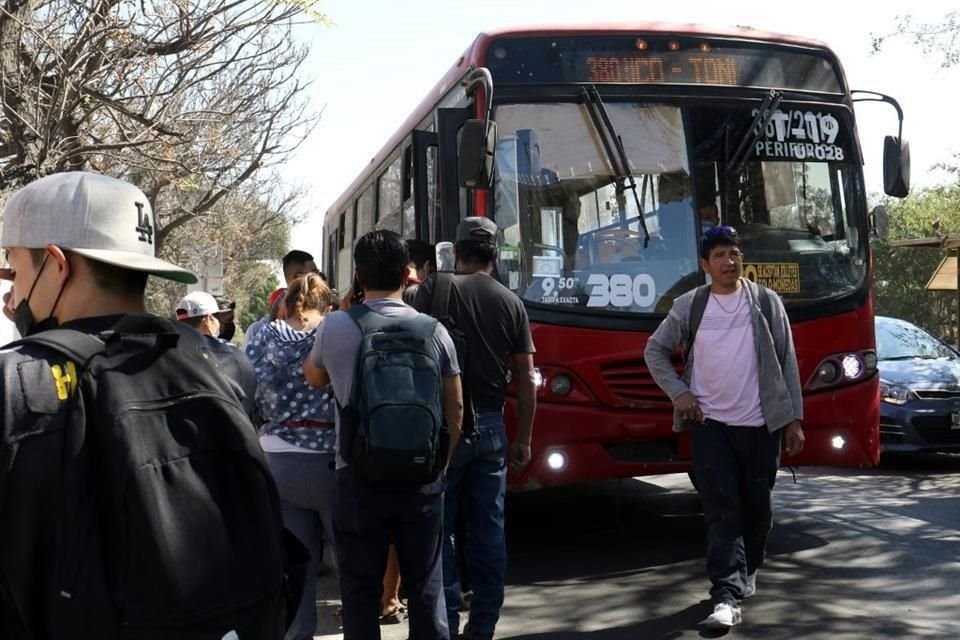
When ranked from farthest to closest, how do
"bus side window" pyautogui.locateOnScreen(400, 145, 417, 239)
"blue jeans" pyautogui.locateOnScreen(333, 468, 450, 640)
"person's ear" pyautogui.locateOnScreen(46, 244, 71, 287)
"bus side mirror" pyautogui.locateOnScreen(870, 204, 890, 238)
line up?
"bus side window" pyautogui.locateOnScreen(400, 145, 417, 239) < "bus side mirror" pyautogui.locateOnScreen(870, 204, 890, 238) < "blue jeans" pyautogui.locateOnScreen(333, 468, 450, 640) < "person's ear" pyautogui.locateOnScreen(46, 244, 71, 287)

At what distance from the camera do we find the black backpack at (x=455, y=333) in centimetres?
524

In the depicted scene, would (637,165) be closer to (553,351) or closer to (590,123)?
(590,123)

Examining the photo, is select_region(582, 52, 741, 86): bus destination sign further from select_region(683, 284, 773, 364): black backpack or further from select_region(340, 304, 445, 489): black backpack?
select_region(340, 304, 445, 489): black backpack

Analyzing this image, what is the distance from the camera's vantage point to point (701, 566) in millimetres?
7355

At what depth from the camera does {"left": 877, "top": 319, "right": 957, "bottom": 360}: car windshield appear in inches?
519

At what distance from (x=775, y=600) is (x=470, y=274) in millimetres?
2441

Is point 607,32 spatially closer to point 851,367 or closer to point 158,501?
point 851,367

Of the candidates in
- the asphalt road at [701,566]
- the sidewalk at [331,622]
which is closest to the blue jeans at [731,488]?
the asphalt road at [701,566]

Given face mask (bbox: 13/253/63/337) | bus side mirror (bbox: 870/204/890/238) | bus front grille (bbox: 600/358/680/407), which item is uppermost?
bus side mirror (bbox: 870/204/890/238)

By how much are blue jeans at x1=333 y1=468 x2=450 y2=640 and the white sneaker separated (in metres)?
1.63

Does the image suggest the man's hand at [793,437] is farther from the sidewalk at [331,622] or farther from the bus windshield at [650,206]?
the sidewalk at [331,622]

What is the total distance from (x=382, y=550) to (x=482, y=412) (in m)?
1.19

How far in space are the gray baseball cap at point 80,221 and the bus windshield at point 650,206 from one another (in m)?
5.41

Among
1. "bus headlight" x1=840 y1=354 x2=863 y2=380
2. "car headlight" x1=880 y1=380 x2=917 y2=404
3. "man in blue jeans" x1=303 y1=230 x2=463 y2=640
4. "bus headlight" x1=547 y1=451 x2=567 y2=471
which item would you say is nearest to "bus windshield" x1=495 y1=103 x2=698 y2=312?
"bus headlight" x1=547 y1=451 x2=567 y2=471
